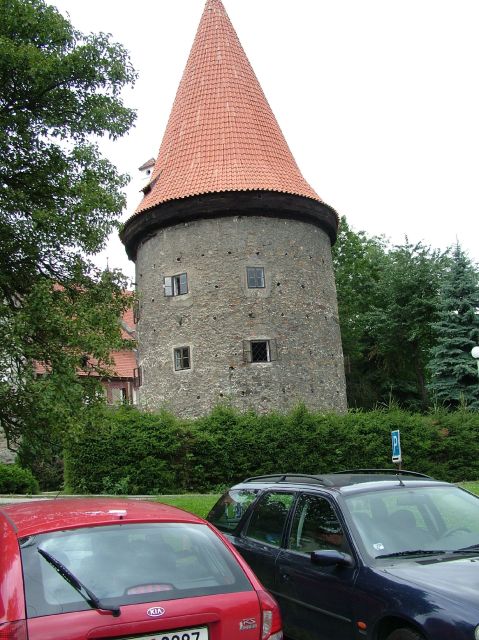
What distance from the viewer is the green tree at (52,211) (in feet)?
41.5

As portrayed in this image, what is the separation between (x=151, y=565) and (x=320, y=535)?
7.68 ft

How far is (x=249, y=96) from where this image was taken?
1229 inches

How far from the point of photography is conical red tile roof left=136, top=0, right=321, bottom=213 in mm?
28344

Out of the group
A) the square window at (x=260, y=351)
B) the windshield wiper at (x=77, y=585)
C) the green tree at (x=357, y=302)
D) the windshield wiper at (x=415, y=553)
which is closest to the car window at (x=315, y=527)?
the windshield wiper at (x=415, y=553)

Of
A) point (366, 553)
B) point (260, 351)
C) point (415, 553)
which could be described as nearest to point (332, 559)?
point (366, 553)

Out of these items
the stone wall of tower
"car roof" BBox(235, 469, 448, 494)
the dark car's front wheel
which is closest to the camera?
the dark car's front wheel

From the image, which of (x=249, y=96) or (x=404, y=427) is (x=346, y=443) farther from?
(x=249, y=96)

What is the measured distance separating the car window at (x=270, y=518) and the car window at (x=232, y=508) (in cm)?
19

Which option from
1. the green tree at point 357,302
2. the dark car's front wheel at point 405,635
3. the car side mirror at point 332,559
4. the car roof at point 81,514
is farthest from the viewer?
the green tree at point 357,302

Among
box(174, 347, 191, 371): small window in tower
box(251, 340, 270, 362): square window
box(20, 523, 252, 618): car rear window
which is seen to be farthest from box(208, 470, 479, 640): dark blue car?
box(174, 347, 191, 371): small window in tower

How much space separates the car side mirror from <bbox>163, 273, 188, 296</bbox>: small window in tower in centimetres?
2277

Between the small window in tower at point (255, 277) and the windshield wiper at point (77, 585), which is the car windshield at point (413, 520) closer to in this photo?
the windshield wiper at point (77, 585)

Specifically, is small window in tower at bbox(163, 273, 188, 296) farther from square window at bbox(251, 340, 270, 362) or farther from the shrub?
the shrub

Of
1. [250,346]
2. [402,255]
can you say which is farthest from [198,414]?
[402,255]
